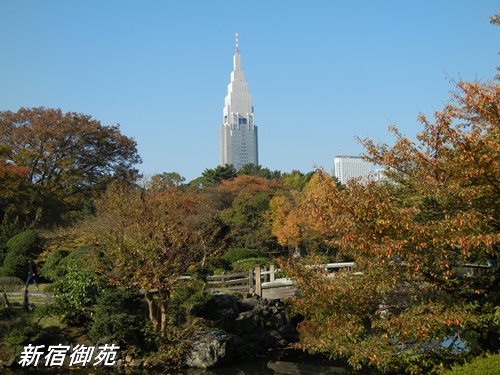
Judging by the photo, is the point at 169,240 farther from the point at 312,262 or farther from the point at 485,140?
the point at 485,140

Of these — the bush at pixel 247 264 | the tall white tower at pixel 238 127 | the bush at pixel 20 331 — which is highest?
the tall white tower at pixel 238 127

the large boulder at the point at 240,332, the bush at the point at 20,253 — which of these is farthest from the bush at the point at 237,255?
the bush at the point at 20,253

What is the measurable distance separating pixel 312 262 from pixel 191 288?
206 inches

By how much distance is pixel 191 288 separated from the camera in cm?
1318

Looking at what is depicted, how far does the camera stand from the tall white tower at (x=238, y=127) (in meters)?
134

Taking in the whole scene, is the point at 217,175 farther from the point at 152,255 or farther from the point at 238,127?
the point at 238,127

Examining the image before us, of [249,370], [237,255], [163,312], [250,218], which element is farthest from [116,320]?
[250,218]

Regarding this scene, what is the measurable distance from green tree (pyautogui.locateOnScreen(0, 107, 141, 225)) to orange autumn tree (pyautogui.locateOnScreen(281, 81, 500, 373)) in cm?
2127

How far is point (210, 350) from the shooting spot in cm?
1214

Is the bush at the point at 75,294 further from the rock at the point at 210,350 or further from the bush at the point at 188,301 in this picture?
the rock at the point at 210,350

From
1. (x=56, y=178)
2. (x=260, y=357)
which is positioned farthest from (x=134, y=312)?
(x=56, y=178)

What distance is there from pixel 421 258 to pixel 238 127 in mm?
132939

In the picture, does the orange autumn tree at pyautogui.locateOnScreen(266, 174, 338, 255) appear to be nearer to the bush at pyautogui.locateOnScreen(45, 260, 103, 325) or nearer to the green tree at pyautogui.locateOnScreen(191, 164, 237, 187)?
the bush at pyautogui.locateOnScreen(45, 260, 103, 325)

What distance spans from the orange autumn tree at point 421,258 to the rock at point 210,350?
15.6 ft
